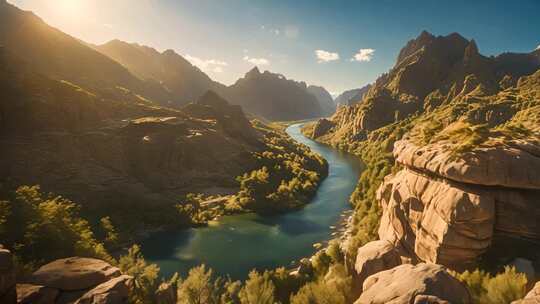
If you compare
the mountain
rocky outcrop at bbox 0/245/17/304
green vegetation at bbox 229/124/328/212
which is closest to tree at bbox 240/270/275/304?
rocky outcrop at bbox 0/245/17/304

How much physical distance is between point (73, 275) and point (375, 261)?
2601cm

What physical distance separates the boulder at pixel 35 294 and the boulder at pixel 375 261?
25216 mm

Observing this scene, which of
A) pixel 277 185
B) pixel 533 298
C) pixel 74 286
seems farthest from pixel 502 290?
pixel 277 185

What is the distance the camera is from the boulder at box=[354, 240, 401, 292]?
26031 millimetres

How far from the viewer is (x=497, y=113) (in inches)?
4304

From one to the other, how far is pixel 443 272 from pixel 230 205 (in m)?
65.2

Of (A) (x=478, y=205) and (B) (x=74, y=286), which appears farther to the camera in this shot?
(A) (x=478, y=205)

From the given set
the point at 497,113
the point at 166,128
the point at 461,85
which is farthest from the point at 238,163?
the point at 461,85

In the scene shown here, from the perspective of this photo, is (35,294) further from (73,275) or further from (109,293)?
(109,293)

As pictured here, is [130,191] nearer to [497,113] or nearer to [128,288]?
[128,288]

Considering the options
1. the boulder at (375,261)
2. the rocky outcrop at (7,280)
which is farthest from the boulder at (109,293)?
the boulder at (375,261)

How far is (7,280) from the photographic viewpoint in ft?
59.8

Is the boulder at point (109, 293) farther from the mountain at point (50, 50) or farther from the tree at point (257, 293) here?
the mountain at point (50, 50)

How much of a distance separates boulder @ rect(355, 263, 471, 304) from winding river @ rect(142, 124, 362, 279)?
35.2 metres
